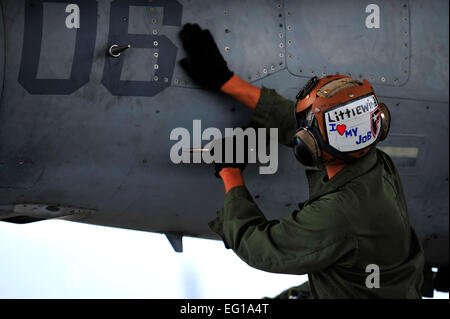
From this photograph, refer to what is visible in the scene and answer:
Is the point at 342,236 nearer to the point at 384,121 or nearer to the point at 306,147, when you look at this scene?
the point at 306,147

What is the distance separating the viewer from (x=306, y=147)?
2125 mm

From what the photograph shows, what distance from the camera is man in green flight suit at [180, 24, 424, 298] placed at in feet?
6.68

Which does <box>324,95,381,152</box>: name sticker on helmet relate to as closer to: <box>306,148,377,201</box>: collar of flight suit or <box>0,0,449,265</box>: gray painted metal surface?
<box>306,148,377,201</box>: collar of flight suit

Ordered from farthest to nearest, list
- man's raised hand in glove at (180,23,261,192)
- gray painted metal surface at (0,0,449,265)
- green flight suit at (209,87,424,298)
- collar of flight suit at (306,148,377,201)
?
man's raised hand in glove at (180,23,261,192)
gray painted metal surface at (0,0,449,265)
collar of flight suit at (306,148,377,201)
green flight suit at (209,87,424,298)

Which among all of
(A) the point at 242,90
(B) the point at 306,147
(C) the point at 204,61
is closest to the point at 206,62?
(C) the point at 204,61

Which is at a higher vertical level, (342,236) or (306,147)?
(306,147)

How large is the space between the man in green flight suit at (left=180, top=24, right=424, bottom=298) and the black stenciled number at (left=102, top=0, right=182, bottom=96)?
49cm

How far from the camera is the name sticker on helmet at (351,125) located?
2.09 meters

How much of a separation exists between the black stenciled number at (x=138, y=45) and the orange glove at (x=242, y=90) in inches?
8.6

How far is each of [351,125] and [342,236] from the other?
35 cm

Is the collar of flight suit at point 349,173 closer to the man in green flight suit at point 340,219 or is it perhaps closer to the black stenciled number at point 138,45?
the man in green flight suit at point 340,219

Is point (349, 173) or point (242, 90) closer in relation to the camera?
point (349, 173)

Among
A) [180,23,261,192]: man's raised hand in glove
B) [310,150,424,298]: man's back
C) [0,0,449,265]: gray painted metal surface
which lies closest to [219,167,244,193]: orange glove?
[180,23,261,192]: man's raised hand in glove

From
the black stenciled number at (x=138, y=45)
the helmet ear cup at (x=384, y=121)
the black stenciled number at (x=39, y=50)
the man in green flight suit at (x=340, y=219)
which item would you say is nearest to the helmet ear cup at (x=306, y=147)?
the man in green flight suit at (x=340, y=219)
